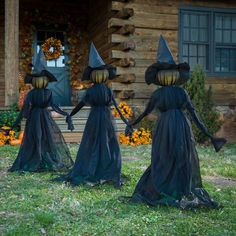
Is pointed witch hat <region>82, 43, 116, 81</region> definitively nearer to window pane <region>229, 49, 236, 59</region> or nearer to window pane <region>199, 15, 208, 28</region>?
window pane <region>199, 15, 208, 28</region>

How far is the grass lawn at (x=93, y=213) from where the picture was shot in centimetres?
370

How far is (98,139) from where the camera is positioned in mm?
5734

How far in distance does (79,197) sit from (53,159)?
208 centimetres

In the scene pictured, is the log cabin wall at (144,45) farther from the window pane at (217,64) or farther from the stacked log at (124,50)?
the window pane at (217,64)

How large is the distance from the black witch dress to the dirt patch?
1.51 metres

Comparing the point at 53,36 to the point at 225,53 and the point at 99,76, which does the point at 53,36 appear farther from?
the point at 99,76

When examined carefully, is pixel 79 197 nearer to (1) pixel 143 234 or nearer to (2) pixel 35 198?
(2) pixel 35 198

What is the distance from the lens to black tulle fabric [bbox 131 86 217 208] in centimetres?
443

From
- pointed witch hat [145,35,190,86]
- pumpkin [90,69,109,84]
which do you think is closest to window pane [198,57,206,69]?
pumpkin [90,69,109,84]

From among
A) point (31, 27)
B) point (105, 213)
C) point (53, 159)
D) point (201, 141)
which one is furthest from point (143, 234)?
point (31, 27)

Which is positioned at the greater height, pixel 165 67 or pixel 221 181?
pixel 165 67

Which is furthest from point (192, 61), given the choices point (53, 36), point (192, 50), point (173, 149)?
point (173, 149)

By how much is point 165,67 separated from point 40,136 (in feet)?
9.43

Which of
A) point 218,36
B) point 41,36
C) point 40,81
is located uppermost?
point 41,36
